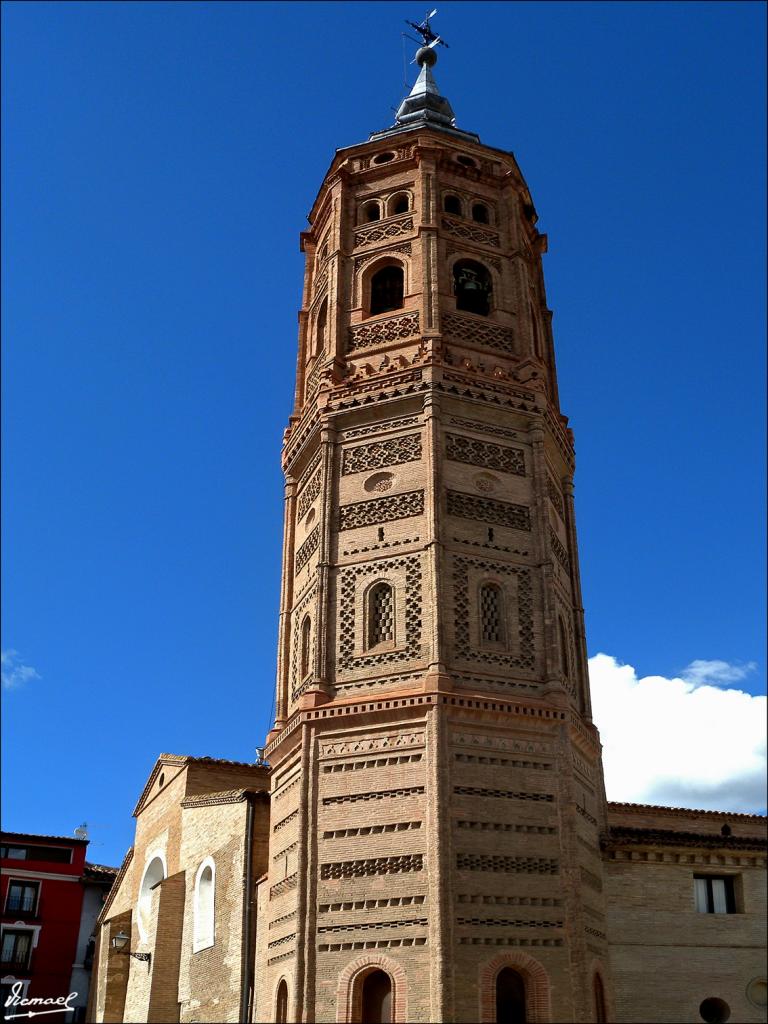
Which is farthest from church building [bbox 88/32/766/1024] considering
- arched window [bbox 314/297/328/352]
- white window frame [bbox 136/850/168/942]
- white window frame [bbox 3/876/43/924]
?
white window frame [bbox 3/876/43/924]

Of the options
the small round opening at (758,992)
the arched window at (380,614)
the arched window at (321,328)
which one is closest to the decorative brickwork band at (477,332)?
the arched window at (321,328)

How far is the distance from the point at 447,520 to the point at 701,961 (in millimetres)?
8693

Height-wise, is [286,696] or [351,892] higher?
[286,696]

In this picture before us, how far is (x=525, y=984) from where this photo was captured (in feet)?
50.6

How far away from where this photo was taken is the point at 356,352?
68.8 ft

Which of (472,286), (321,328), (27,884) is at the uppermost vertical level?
(472,286)

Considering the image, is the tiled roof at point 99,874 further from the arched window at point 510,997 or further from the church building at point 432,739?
the arched window at point 510,997

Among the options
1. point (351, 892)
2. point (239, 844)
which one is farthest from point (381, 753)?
point (239, 844)

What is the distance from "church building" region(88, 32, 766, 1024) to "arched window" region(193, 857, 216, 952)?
0.08 meters

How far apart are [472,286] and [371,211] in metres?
3.06

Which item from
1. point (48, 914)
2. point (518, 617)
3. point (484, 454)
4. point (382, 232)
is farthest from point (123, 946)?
point (382, 232)

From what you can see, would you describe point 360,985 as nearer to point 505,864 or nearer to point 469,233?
point 505,864

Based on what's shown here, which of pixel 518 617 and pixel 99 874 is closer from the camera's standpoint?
pixel 518 617

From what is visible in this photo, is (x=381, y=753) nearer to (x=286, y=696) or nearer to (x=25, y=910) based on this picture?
(x=286, y=696)
